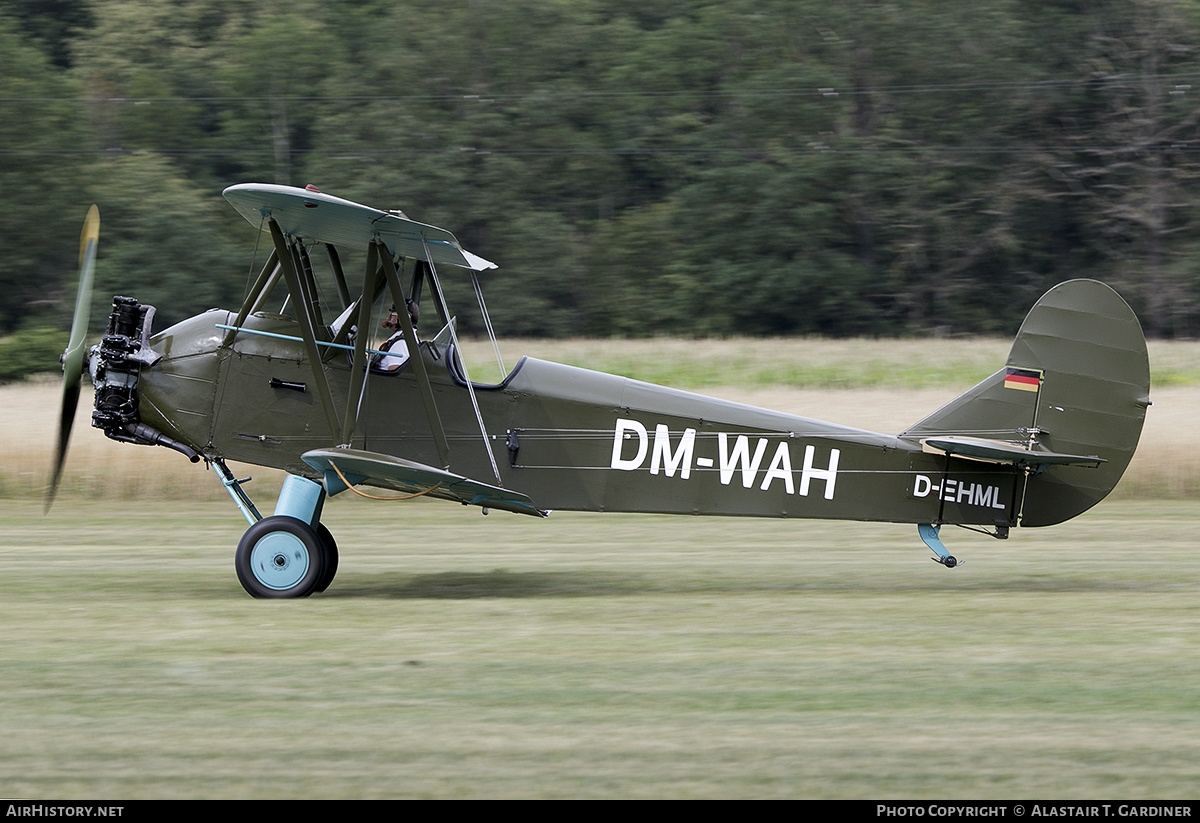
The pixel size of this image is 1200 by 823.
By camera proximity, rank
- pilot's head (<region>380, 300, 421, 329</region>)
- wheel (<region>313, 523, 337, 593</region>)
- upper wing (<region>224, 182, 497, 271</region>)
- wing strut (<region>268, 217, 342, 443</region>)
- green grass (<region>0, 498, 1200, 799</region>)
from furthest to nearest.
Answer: pilot's head (<region>380, 300, 421, 329</region>) → wheel (<region>313, 523, 337, 593</region>) → wing strut (<region>268, 217, 342, 443</region>) → upper wing (<region>224, 182, 497, 271</region>) → green grass (<region>0, 498, 1200, 799</region>)

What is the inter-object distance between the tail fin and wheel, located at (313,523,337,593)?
4170 mm

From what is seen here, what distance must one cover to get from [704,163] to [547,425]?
3233cm

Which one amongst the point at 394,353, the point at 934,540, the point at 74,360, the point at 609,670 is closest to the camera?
the point at 609,670

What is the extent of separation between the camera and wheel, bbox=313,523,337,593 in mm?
8812

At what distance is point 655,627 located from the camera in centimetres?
777

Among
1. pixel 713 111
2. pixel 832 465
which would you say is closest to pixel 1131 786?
pixel 832 465

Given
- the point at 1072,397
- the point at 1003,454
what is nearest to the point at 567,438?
the point at 1003,454

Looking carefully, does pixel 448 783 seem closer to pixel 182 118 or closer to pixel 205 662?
pixel 205 662

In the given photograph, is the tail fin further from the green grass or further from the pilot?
the pilot

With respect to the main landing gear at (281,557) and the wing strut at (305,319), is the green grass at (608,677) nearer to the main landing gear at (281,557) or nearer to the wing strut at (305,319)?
the main landing gear at (281,557)

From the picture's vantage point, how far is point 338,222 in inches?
330

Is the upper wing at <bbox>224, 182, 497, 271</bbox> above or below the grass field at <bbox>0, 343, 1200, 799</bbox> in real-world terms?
above

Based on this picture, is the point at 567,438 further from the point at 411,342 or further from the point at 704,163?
the point at 704,163

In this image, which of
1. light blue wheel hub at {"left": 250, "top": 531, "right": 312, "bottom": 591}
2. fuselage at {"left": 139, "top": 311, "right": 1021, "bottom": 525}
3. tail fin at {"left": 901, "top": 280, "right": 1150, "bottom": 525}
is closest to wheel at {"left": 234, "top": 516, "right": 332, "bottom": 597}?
light blue wheel hub at {"left": 250, "top": 531, "right": 312, "bottom": 591}
